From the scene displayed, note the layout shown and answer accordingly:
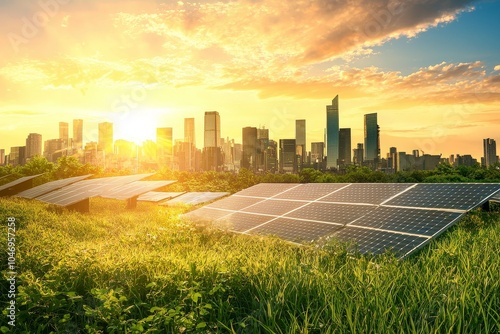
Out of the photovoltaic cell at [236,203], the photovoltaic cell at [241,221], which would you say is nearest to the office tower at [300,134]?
the photovoltaic cell at [236,203]

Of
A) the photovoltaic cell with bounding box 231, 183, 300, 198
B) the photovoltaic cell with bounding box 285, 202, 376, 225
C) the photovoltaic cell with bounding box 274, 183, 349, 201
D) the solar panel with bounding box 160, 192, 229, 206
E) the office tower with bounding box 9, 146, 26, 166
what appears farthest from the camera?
the office tower with bounding box 9, 146, 26, 166

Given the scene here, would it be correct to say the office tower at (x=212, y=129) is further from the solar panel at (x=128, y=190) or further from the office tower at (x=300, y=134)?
the solar panel at (x=128, y=190)

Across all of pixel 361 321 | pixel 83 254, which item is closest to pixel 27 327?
pixel 83 254

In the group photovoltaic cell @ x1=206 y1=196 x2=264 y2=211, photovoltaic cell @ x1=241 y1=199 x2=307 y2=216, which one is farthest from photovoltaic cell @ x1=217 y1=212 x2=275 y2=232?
photovoltaic cell @ x1=206 y1=196 x2=264 y2=211

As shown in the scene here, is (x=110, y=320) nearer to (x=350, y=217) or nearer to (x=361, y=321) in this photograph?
(x=361, y=321)

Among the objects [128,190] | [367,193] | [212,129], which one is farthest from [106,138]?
[212,129]

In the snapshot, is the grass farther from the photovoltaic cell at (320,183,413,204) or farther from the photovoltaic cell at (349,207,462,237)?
the photovoltaic cell at (320,183,413,204)

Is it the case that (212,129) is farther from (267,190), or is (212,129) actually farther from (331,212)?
(331,212)
